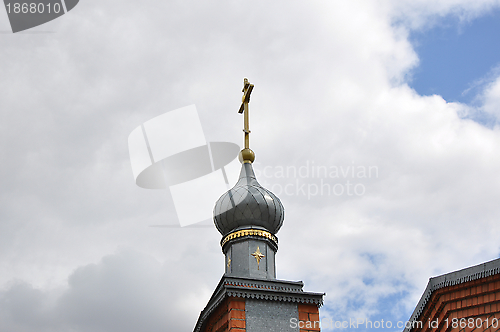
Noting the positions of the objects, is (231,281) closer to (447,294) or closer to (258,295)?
(258,295)

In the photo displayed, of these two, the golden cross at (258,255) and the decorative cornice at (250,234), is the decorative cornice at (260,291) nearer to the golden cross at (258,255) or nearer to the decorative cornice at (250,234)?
the golden cross at (258,255)

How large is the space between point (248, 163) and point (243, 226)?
2.70m

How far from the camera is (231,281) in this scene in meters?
13.2

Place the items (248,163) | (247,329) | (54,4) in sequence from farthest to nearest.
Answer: (248,163) < (54,4) < (247,329)

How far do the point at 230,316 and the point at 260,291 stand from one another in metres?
1.00

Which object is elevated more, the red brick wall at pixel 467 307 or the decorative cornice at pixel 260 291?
the decorative cornice at pixel 260 291

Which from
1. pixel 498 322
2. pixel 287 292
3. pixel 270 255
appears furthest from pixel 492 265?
pixel 270 255

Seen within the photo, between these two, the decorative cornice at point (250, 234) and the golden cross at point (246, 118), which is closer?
the decorative cornice at point (250, 234)

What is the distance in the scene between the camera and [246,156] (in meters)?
17.8

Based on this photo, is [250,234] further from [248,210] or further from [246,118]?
[246,118]

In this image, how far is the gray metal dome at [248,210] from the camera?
15.8 meters

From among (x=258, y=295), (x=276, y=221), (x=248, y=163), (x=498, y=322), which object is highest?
(x=248, y=163)

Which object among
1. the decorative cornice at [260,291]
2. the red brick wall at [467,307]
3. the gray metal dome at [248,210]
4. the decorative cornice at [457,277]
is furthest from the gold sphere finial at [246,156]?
the red brick wall at [467,307]

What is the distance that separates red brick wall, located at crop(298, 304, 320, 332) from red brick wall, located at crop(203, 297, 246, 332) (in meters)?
1.58
